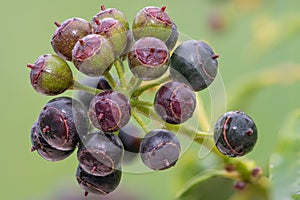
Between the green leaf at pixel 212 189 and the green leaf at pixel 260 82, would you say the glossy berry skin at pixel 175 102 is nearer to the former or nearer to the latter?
the green leaf at pixel 212 189

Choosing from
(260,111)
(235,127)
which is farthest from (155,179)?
(235,127)

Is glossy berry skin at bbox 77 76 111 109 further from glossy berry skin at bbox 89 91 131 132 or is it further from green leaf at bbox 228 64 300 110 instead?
green leaf at bbox 228 64 300 110

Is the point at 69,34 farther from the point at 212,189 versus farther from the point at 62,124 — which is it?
the point at 212,189

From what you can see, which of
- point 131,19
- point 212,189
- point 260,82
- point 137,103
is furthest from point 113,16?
point 131,19

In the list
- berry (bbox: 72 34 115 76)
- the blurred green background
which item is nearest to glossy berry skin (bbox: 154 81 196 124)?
berry (bbox: 72 34 115 76)

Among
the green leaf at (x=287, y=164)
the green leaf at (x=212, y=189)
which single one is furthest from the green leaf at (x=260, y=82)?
the green leaf at (x=287, y=164)

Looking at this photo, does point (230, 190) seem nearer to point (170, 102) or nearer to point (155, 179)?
point (170, 102)
